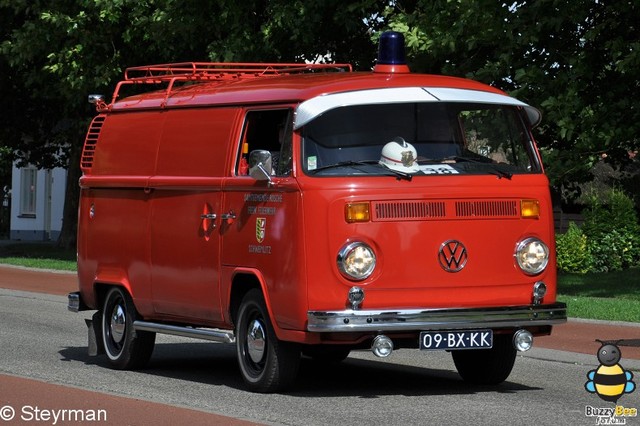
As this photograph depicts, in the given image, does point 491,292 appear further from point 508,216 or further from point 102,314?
point 102,314

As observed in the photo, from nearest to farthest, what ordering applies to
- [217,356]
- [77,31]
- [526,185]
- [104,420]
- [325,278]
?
[104,420]
[325,278]
[526,185]
[217,356]
[77,31]

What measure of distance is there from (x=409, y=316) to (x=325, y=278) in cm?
67

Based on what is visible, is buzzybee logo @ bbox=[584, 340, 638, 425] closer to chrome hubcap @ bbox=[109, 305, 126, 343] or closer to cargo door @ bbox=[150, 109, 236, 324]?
cargo door @ bbox=[150, 109, 236, 324]

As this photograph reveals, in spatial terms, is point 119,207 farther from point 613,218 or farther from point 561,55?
point 613,218

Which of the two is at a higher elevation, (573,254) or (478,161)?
(478,161)

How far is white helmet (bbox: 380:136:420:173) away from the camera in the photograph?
11.3 m

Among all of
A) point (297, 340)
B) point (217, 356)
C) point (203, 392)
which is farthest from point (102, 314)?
point (297, 340)

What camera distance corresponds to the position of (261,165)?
1152cm

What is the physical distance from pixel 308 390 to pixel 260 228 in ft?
4.49

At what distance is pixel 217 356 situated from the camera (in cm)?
1535

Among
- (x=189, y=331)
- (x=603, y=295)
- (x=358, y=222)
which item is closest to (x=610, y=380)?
(x=358, y=222)

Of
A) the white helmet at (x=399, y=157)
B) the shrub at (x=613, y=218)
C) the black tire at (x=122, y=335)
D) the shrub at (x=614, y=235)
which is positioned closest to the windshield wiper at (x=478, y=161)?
the white helmet at (x=399, y=157)

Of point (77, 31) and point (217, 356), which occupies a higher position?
point (77, 31)

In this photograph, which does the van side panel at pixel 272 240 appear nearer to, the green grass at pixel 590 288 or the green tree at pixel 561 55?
the green grass at pixel 590 288
